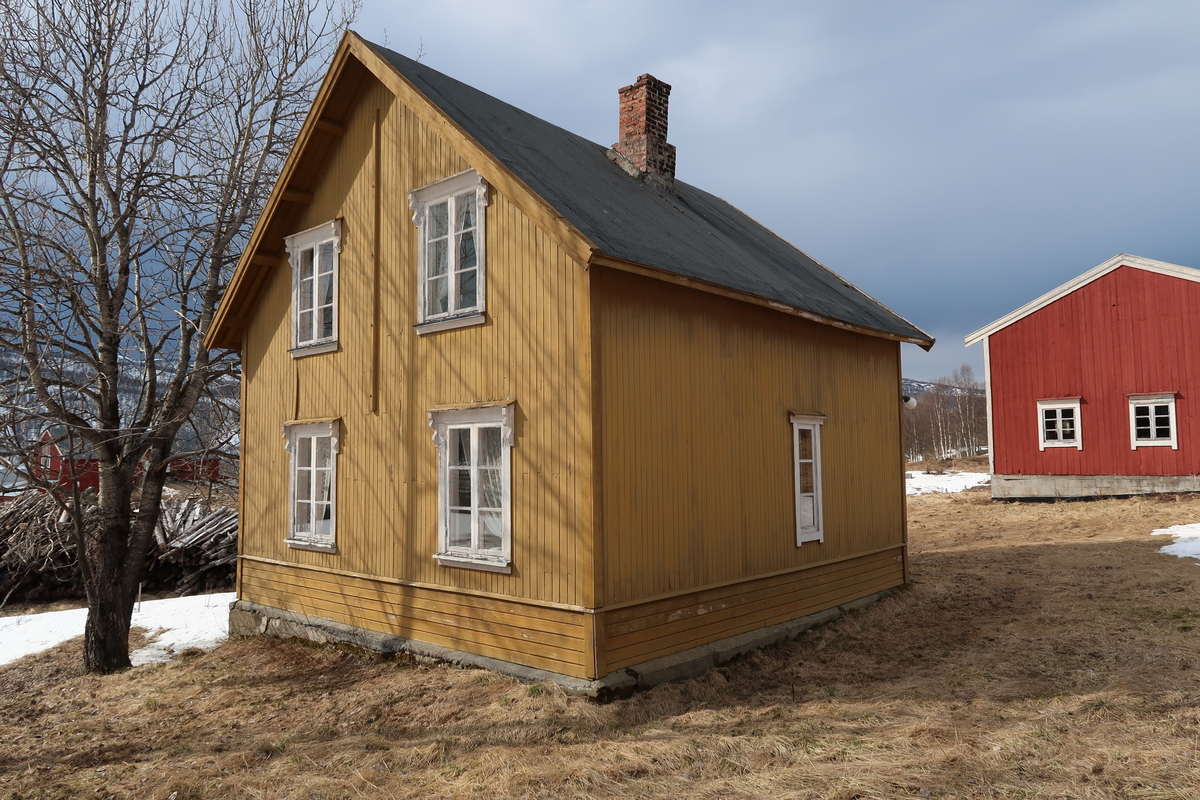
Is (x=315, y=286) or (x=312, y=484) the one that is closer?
(x=312, y=484)

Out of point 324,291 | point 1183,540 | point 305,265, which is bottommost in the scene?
point 1183,540

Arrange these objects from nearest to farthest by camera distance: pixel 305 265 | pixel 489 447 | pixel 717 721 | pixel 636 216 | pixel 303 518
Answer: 1. pixel 717 721
2. pixel 489 447
3. pixel 636 216
4. pixel 303 518
5. pixel 305 265

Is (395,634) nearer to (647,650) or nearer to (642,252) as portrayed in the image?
(647,650)

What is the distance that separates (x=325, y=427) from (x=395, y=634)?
3.16 metres

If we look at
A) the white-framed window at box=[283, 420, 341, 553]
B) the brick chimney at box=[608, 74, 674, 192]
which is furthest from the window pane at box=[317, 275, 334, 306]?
the brick chimney at box=[608, 74, 674, 192]

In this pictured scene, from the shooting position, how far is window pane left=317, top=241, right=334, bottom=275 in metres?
11.7

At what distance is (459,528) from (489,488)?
675 millimetres

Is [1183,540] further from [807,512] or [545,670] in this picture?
[545,670]

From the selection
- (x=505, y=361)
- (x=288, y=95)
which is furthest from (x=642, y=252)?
(x=288, y=95)

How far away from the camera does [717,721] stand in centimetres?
761

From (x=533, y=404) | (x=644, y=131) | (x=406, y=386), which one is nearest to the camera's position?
(x=533, y=404)

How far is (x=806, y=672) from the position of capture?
9.39m

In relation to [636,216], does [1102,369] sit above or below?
below

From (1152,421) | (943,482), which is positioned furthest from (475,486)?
(943,482)
